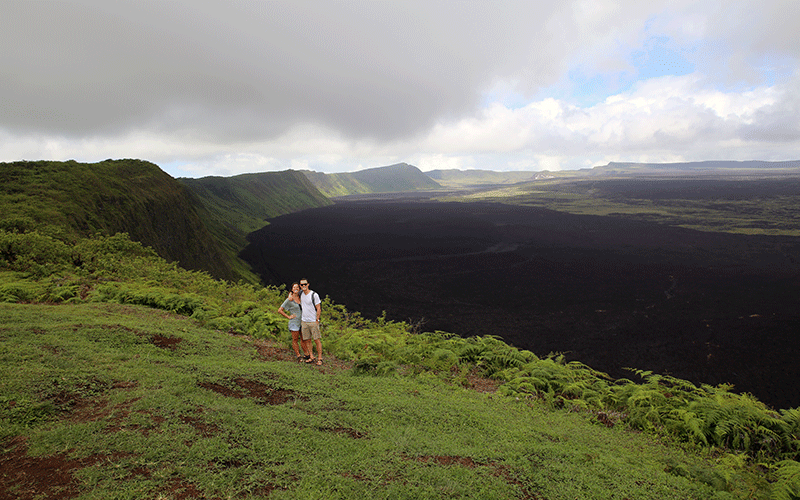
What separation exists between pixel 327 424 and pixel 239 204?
5677 inches

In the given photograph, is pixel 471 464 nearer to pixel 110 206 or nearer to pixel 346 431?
pixel 346 431

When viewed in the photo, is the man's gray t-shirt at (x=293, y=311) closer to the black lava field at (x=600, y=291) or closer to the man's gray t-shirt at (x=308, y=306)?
the man's gray t-shirt at (x=308, y=306)

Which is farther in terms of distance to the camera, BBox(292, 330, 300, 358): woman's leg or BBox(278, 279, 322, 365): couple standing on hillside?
BBox(292, 330, 300, 358): woman's leg

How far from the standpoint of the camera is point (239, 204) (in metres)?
136

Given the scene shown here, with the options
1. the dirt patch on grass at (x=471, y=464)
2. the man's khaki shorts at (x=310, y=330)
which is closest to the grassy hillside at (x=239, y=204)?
the man's khaki shorts at (x=310, y=330)

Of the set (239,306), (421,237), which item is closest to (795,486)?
(239,306)

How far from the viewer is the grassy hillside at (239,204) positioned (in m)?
77.9

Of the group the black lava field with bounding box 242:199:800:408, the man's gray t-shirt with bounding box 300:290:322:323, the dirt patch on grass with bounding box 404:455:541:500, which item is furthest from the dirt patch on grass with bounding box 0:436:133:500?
the black lava field with bounding box 242:199:800:408

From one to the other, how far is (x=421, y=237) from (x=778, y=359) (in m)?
72.3

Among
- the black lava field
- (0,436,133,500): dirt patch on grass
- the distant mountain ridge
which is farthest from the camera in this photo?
the black lava field

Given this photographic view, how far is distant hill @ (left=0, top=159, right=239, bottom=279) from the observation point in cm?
2567

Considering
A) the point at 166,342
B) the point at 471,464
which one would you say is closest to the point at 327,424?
the point at 471,464

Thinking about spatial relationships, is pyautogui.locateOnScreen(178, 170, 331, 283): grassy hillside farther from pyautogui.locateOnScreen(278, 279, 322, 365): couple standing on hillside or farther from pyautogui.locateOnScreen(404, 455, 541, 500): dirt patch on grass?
pyautogui.locateOnScreen(404, 455, 541, 500): dirt patch on grass

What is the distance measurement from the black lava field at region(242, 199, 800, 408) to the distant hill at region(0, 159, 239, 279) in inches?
501
